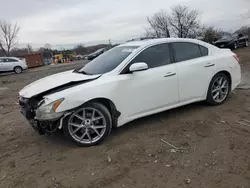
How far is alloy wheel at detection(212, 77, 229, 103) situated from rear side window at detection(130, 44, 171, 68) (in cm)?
128

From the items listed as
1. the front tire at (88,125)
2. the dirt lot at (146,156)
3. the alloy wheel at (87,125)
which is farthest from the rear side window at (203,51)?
the alloy wheel at (87,125)

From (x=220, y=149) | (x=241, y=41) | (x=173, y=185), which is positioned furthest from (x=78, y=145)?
(x=241, y=41)

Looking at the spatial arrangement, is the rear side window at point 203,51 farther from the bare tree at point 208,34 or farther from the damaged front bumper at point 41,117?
the bare tree at point 208,34

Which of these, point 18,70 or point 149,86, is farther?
point 18,70

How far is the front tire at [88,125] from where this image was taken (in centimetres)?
384

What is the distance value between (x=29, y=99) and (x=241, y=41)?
24.2 metres

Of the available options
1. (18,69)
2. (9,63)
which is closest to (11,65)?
(9,63)

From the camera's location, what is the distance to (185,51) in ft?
16.3

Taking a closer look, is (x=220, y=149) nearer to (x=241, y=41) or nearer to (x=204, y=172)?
(x=204, y=172)

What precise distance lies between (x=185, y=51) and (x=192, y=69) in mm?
404

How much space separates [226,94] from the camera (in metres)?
5.47

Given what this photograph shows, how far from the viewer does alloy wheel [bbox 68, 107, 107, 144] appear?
3.86m

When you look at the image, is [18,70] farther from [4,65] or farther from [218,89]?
[218,89]

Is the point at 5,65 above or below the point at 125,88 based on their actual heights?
above
